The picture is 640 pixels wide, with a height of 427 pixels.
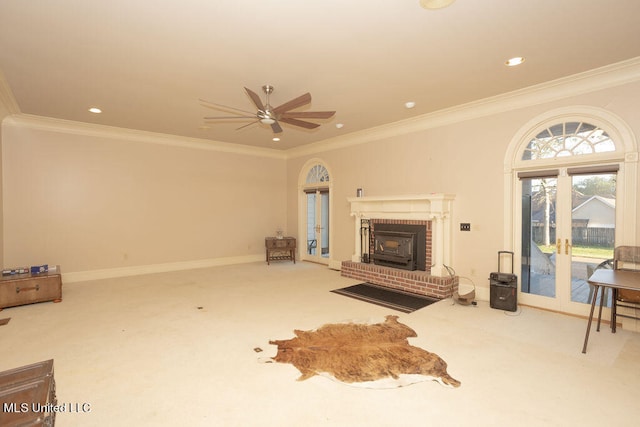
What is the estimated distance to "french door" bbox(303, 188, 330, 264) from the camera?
25.1ft

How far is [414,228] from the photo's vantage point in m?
5.52

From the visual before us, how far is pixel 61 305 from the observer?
4.44m

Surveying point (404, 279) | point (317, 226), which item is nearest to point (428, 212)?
point (404, 279)

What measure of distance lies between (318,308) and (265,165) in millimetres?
4976

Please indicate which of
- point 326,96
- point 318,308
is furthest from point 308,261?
point 326,96

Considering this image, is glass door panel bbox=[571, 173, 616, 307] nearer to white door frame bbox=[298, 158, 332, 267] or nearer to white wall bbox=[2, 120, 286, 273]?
white door frame bbox=[298, 158, 332, 267]

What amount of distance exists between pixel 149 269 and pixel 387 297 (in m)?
5.02

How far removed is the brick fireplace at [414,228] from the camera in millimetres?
4949

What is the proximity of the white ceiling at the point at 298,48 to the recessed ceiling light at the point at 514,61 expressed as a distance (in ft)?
0.24

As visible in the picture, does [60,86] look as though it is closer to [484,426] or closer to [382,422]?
[382,422]

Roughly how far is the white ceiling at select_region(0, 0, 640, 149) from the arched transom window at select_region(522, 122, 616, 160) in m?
0.72

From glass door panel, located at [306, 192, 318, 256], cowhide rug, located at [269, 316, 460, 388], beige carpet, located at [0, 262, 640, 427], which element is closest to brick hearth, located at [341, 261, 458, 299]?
beige carpet, located at [0, 262, 640, 427]

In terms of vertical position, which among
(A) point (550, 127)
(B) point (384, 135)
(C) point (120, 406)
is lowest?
(C) point (120, 406)

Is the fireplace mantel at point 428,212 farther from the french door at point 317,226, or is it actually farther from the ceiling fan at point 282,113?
the ceiling fan at point 282,113
